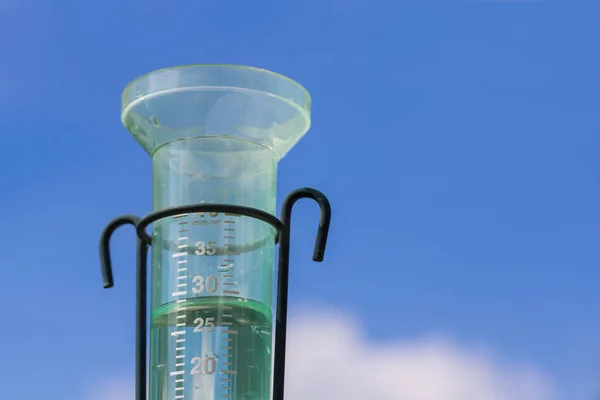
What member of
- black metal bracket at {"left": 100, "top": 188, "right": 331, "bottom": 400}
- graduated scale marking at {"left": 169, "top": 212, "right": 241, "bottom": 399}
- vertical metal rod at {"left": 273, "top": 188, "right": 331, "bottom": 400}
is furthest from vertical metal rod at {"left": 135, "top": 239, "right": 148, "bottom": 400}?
vertical metal rod at {"left": 273, "top": 188, "right": 331, "bottom": 400}

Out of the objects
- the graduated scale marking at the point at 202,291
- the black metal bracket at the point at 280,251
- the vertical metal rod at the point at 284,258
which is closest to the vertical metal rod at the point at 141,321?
the black metal bracket at the point at 280,251

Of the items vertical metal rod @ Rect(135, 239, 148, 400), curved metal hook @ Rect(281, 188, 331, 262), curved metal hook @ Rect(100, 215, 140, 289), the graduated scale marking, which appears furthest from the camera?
curved metal hook @ Rect(100, 215, 140, 289)

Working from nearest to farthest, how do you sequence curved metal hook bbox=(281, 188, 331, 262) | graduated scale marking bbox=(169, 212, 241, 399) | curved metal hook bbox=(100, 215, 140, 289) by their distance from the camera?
1. graduated scale marking bbox=(169, 212, 241, 399)
2. curved metal hook bbox=(281, 188, 331, 262)
3. curved metal hook bbox=(100, 215, 140, 289)

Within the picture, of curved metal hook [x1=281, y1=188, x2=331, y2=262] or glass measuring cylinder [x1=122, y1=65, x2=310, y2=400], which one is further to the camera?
curved metal hook [x1=281, y1=188, x2=331, y2=262]

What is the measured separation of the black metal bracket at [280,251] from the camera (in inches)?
189

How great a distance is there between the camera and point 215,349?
4754 millimetres

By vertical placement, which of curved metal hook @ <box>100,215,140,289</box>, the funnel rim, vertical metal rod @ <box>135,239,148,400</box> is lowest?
vertical metal rod @ <box>135,239,148,400</box>

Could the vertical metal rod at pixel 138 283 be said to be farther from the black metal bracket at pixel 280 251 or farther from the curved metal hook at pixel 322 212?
the curved metal hook at pixel 322 212

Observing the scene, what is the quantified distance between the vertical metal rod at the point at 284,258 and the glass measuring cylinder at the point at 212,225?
60 mm

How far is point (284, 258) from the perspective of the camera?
4910mm

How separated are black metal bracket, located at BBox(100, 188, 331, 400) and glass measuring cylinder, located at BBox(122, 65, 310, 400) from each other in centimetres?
4

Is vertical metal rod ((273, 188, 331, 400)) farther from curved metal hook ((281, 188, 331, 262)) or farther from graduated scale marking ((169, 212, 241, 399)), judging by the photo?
graduated scale marking ((169, 212, 241, 399))

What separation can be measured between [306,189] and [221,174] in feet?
1.15

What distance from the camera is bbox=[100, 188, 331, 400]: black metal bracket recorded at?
4812 millimetres
